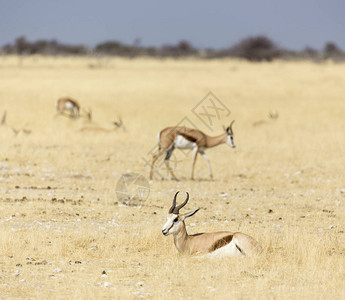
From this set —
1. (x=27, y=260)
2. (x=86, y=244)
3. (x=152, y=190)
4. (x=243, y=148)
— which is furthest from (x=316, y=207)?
(x=243, y=148)

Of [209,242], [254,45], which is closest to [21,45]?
[254,45]

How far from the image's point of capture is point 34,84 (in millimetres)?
33531

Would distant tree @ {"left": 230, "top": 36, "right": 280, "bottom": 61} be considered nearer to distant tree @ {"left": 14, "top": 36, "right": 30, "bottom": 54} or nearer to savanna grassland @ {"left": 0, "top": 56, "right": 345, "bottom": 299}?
distant tree @ {"left": 14, "top": 36, "right": 30, "bottom": 54}

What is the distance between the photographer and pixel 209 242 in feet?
27.6

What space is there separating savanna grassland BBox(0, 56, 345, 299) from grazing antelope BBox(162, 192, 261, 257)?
14 cm

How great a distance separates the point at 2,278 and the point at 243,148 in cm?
1390

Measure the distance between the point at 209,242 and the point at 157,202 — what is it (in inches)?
174

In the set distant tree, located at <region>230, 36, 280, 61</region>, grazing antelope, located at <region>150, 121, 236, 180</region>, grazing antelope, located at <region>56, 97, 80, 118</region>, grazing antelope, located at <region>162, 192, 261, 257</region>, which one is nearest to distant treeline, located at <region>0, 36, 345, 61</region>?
distant tree, located at <region>230, 36, 280, 61</region>

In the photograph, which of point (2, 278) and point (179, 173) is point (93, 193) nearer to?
point (179, 173)

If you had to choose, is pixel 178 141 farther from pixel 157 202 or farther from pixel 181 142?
pixel 157 202

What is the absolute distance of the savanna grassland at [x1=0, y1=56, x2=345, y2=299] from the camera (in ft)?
24.3

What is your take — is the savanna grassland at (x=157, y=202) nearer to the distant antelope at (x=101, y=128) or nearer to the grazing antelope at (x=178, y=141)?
the distant antelope at (x=101, y=128)

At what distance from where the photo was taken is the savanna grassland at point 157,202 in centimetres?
741

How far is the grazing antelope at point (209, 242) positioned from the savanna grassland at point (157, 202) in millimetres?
144
